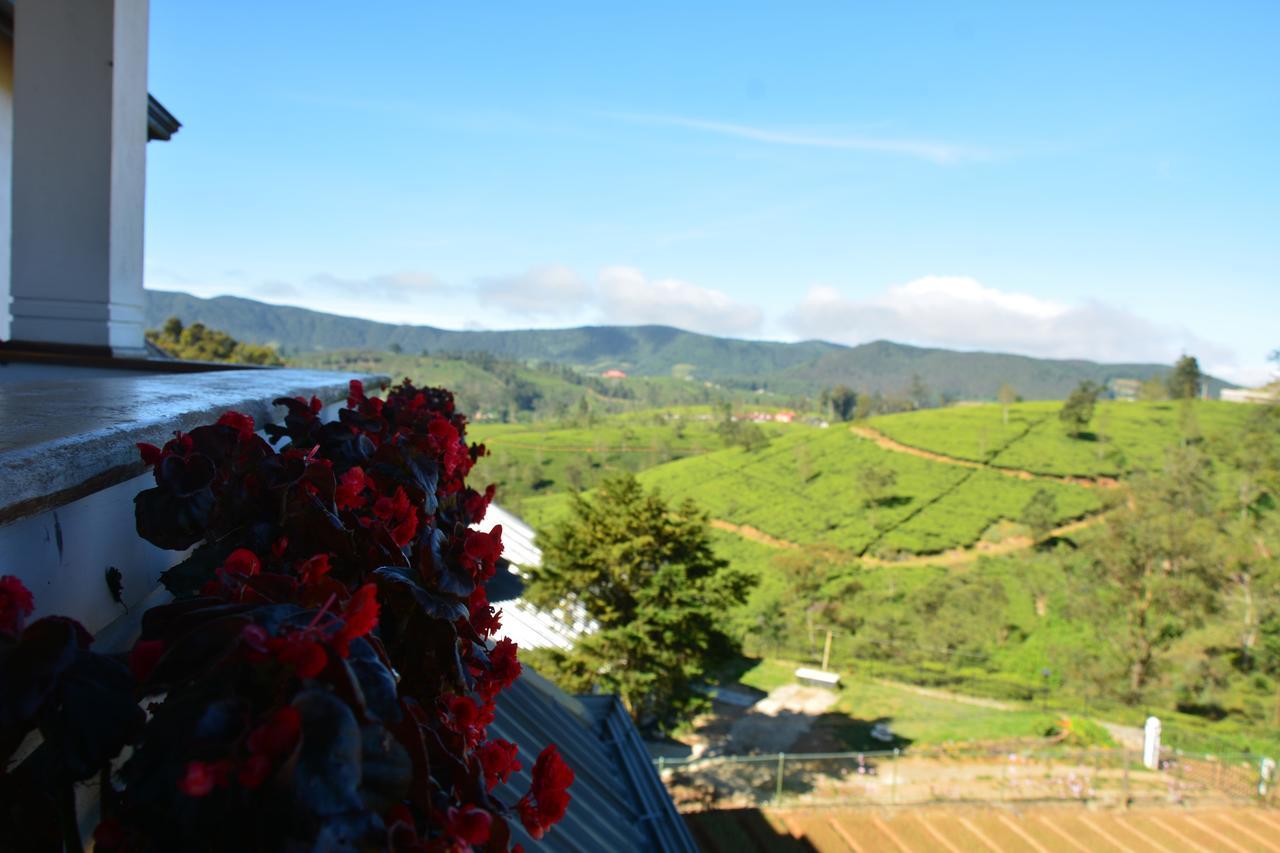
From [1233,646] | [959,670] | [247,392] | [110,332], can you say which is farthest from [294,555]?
[1233,646]

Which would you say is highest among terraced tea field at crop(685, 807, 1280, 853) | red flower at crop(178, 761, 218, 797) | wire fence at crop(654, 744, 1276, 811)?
red flower at crop(178, 761, 218, 797)

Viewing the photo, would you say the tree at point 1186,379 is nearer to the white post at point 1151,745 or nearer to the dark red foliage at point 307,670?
the white post at point 1151,745

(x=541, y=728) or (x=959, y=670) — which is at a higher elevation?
(x=541, y=728)

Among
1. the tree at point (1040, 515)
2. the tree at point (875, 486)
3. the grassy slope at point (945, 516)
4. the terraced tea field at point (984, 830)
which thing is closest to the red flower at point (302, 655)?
the terraced tea field at point (984, 830)

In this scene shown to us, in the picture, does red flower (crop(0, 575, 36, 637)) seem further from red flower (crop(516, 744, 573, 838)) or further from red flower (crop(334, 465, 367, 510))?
red flower (crop(516, 744, 573, 838))

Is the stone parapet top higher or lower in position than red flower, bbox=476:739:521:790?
higher

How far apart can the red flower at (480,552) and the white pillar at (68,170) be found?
4050 mm

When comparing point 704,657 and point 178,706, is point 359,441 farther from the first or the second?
point 704,657

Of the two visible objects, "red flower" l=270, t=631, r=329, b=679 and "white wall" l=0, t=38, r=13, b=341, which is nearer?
"red flower" l=270, t=631, r=329, b=679

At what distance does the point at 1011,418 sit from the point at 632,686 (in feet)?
207

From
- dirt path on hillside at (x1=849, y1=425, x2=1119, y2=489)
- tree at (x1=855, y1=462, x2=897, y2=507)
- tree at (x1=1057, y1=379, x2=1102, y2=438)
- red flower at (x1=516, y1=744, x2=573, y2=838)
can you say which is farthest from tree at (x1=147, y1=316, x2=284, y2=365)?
tree at (x1=1057, y1=379, x2=1102, y2=438)

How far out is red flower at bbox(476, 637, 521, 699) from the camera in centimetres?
128

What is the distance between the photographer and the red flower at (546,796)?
3.30ft

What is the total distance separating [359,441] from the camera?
1.65 meters
